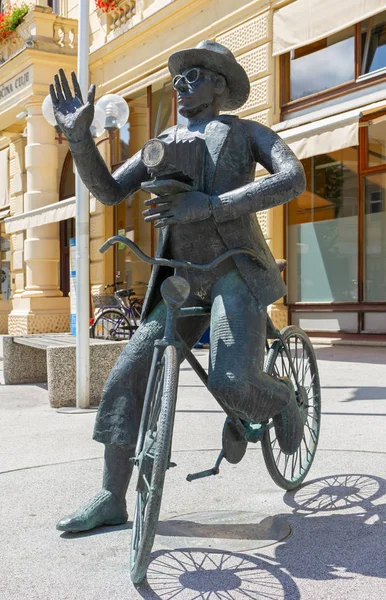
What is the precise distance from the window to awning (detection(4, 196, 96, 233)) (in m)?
4.19

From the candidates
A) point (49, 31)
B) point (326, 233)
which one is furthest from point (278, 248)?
point (49, 31)

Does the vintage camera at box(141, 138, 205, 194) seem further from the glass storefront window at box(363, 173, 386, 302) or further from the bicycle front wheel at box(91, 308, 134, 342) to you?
the bicycle front wheel at box(91, 308, 134, 342)

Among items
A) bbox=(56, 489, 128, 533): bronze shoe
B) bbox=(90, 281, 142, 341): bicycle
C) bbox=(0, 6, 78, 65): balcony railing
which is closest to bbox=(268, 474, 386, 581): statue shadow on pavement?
bbox=(56, 489, 128, 533): bronze shoe

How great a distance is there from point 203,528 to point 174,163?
1.55m

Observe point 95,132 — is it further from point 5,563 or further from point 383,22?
point 5,563

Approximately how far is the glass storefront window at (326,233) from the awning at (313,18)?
1.84 m

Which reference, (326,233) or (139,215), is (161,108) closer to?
(139,215)

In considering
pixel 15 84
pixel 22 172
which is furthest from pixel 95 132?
pixel 22 172

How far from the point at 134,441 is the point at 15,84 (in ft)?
50.3

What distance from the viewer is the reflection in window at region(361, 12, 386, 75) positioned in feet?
34.2

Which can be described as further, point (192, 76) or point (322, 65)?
point (322, 65)

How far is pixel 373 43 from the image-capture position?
1056cm

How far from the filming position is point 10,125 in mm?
18375

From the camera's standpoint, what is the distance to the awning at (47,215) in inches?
509
